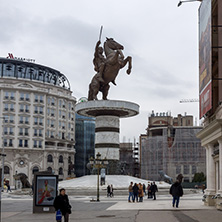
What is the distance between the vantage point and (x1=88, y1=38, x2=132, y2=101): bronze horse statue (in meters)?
56.5

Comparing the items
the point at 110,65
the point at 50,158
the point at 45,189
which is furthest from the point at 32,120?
the point at 45,189

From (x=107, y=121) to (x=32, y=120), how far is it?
2140 inches

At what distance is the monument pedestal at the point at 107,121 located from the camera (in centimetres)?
5417

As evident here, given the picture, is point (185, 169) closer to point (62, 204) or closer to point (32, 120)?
point (32, 120)

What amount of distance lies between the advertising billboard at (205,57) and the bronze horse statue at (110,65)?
24919 millimetres

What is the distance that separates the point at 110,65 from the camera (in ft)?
185

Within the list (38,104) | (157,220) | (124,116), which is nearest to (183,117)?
(38,104)

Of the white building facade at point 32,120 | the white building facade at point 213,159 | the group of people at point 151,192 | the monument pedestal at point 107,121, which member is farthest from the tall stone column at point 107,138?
the white building facade at point 32,120

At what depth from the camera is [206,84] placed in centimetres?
2922

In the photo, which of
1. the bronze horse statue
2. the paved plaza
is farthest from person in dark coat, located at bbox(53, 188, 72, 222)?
the bronze horse statue

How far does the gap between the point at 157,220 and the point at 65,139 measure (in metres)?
94.9

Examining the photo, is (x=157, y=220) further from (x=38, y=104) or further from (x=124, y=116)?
(x=38, y=104)

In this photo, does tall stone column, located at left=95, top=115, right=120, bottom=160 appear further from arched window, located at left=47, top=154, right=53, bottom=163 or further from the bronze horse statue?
arched window, located at left=47, top=154, right=53, bottom=163

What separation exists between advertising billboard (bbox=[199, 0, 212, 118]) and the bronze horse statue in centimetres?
2492
